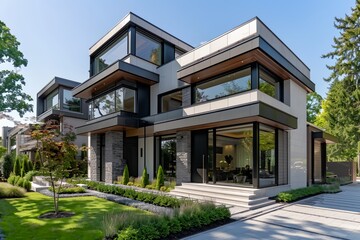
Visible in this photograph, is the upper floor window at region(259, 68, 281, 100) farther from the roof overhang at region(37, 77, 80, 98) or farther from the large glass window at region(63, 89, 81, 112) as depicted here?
the roof overhang at region(37, 77, 80, 98)

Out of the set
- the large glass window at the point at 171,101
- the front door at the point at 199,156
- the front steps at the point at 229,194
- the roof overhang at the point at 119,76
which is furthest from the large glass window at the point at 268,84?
the roof overhang at the point at 119,76

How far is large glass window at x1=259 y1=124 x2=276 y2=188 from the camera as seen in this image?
36.4ft

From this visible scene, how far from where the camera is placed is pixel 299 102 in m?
14.6

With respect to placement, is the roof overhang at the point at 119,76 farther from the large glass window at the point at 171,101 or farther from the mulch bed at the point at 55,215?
the mulch bed at the point at 55,215

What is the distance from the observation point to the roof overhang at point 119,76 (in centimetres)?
1515

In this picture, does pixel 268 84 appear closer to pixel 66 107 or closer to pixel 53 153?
pixel 53 153

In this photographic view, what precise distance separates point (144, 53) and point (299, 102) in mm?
10232

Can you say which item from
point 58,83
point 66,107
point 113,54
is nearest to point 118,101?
point 113,54

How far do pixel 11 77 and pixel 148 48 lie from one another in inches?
356

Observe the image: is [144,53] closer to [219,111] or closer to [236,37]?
[236,37]

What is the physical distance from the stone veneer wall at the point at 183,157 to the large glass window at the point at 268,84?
15.5 ft

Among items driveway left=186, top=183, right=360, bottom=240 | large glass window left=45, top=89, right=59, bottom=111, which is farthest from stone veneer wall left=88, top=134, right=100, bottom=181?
driveway left=186, top=183, right=360, bottom=240

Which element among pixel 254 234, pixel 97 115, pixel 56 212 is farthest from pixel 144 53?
pixel 254 234

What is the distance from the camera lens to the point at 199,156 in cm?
1365
